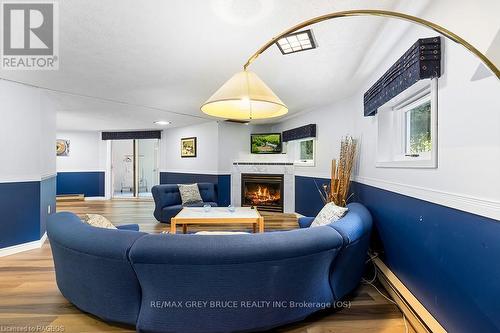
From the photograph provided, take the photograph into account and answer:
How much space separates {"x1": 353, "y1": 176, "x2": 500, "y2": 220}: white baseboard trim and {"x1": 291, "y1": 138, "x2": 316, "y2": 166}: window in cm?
287

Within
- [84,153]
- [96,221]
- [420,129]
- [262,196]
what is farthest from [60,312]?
[84,153]

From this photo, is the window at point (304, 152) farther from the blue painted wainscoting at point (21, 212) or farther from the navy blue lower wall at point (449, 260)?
the blue painted wainscoting at point (21, 212)

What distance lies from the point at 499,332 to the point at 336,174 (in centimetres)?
262

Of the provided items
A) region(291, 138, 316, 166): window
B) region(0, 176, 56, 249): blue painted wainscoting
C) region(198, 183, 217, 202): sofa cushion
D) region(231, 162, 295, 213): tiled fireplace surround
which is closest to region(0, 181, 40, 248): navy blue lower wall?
region(0, 176, 56, 249): blue painted wainscoting

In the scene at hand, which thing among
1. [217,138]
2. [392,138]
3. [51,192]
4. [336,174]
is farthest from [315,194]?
[51,192]

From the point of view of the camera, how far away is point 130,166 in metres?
9.16

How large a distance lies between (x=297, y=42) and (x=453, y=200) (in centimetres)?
163

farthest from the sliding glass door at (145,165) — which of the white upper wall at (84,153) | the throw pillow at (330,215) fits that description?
the throw pillow at (330,215)

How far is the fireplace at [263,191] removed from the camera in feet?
19.9

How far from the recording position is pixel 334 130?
14.3 ft

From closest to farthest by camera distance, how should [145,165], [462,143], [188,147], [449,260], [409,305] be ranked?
[462,143]
[449,260]
[409,305]
[188,147]
[145,165]

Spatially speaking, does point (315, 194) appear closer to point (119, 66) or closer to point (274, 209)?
point (274, 209)

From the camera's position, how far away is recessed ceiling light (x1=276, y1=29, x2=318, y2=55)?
206 centimetres

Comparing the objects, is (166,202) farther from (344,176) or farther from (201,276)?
(201,276)
